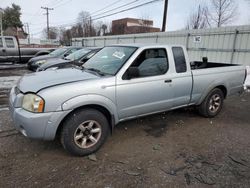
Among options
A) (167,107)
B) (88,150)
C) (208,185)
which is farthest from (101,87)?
(208,185)

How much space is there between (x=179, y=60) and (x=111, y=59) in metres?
1.40

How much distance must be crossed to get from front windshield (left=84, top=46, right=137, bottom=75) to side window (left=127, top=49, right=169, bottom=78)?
0.22m

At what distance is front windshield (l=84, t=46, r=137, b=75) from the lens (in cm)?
362

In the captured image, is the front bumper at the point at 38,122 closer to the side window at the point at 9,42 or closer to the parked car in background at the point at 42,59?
the parked car in background at the point at 42,59

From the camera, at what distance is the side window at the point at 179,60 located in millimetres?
4171

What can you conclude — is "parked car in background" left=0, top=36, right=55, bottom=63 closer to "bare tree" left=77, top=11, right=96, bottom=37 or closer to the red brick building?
the red brick building

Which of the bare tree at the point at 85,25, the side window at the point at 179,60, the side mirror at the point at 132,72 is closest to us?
the side mirror at the point at 132,72

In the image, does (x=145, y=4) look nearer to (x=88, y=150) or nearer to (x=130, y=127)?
(x=130, y=127)

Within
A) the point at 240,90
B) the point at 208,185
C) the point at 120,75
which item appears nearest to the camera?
the point at 208,185

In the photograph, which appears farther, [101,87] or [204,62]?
[204,62]

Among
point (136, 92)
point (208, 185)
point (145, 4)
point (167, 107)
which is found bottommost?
point (208, 185)

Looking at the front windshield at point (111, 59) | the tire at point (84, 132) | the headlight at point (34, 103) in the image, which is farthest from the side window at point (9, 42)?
the tire at point (84, 132)

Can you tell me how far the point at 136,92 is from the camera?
3.56 metres

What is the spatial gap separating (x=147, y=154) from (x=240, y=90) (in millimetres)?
3626
